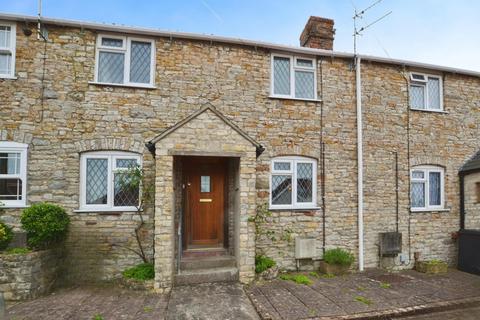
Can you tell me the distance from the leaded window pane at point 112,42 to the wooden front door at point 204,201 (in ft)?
11.8

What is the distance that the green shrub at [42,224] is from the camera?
5.65m

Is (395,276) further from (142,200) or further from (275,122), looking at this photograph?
(142,200)

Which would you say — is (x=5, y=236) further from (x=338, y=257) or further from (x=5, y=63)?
(x=338, y=257)

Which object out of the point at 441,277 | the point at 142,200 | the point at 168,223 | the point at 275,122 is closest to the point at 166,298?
the point at 168,223

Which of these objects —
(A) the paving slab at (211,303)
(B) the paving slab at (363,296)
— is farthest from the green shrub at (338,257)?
(A) the paving slab at (211,303)

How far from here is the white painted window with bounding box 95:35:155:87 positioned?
6.94m

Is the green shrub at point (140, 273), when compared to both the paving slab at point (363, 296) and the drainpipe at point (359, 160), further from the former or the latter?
the drainpipe at point (359, 160)

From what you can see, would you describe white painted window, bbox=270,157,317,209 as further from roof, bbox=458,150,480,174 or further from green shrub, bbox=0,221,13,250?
green shrub, bbox=0,221,13,250

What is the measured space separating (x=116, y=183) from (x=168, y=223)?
201 centimetres

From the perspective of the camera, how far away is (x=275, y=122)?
7.57m

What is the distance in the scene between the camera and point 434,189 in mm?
8688

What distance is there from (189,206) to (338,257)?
433 cm

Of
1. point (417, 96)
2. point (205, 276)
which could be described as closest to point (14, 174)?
point (205, 276)

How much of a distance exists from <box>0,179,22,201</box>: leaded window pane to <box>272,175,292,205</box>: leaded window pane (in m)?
6.47
